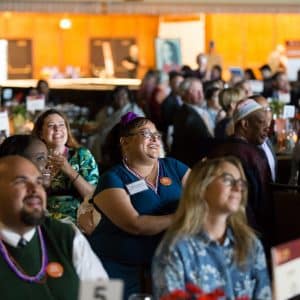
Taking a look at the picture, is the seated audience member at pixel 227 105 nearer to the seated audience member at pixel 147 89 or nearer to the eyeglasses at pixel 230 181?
the seated audience member at pixel 147 89

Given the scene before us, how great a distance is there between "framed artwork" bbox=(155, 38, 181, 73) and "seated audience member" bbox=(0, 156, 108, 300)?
14.0 meters

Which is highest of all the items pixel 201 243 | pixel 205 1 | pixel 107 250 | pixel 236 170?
pixel 205 1

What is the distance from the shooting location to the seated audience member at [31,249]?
115 inches

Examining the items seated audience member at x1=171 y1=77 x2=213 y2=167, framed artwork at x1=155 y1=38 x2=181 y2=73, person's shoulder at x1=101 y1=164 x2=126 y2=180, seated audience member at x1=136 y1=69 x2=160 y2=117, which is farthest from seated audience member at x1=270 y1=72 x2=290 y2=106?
person's shoulder at x1=101 y1=164 x2=126 y2=180

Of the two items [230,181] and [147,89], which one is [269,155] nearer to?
[230,181]

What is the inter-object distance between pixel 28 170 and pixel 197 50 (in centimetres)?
1536

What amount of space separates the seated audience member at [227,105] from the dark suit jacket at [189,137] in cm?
11

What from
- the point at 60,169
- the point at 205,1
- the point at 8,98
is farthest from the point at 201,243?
the point at 205,1

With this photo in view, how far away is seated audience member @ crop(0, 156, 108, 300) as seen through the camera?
2914mm

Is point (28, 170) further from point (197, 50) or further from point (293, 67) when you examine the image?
point (197, 50)

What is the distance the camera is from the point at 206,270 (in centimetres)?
305

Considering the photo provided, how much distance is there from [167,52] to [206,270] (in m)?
14.2

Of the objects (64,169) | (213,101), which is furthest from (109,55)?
(64,169)

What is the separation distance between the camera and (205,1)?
1280 cm
